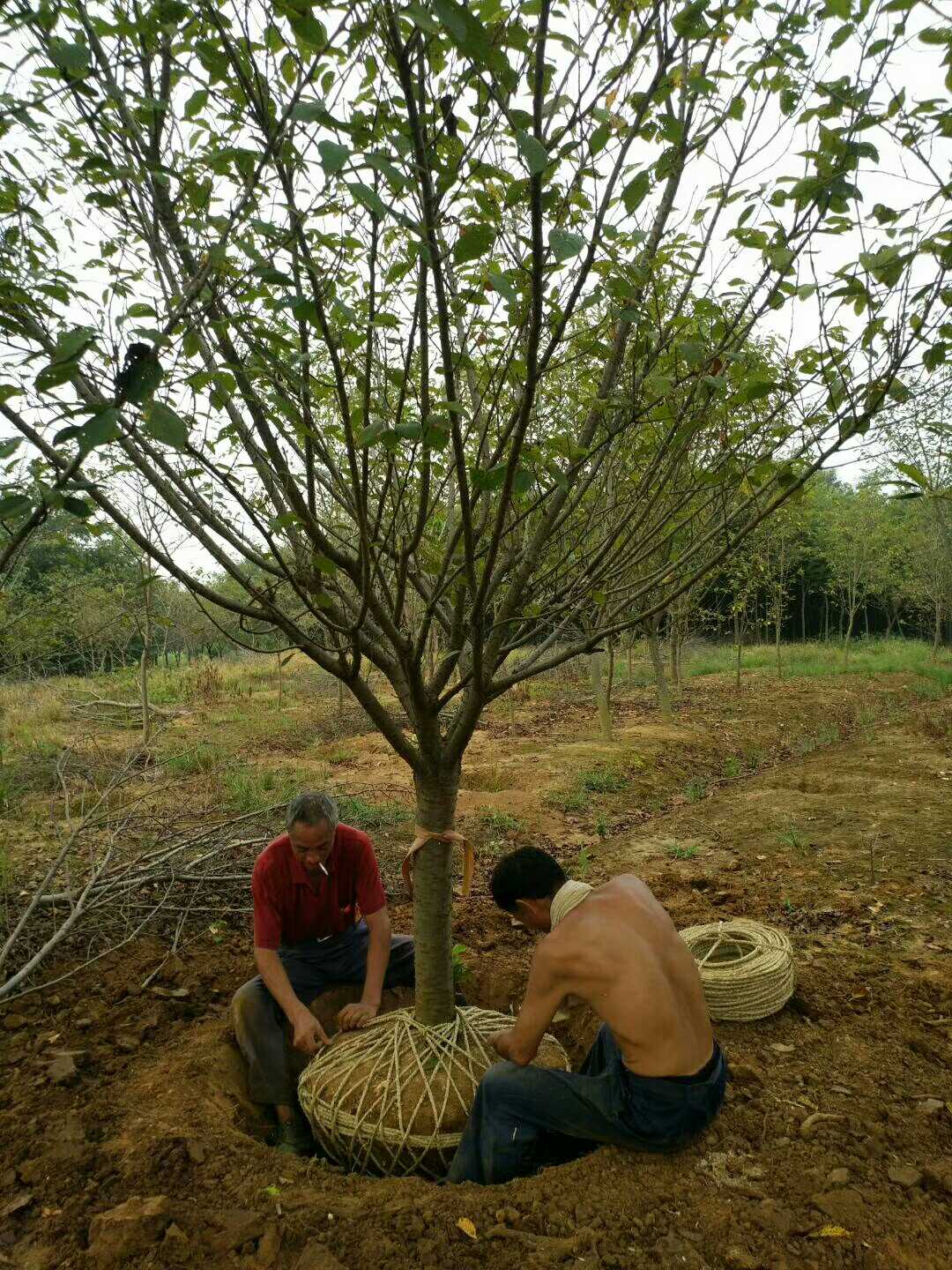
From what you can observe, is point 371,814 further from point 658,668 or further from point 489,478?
point 658,668

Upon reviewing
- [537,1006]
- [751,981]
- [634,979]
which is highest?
[634,979]

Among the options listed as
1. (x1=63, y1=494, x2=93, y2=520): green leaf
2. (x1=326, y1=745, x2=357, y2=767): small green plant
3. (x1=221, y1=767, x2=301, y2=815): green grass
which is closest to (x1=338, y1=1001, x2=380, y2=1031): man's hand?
(x1=63, y1=494, x2=93, y2=520): green leaf

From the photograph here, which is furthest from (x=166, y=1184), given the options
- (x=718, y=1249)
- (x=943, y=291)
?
(x=943, y=291)

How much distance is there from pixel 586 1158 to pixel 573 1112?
0.41 feet

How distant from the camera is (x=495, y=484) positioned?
1.55 metres

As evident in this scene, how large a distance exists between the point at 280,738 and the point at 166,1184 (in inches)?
398

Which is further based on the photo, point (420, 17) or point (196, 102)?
point (196, 102)

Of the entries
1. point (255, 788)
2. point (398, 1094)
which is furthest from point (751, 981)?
point (255, 788)

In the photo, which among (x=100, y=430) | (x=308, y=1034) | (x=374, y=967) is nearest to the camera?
(x=100, y=430)

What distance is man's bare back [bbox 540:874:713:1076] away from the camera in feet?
7.41

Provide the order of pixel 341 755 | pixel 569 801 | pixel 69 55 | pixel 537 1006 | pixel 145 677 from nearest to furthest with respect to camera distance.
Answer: pixel 69 55, pixel 537 1006, pixel 569 801, pixel 145 677, pixel 341 755

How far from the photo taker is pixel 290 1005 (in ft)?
10.0

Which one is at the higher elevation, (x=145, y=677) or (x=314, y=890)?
(x=145, y=677)

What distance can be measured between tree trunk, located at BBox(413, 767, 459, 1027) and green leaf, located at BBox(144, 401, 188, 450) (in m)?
1.84
